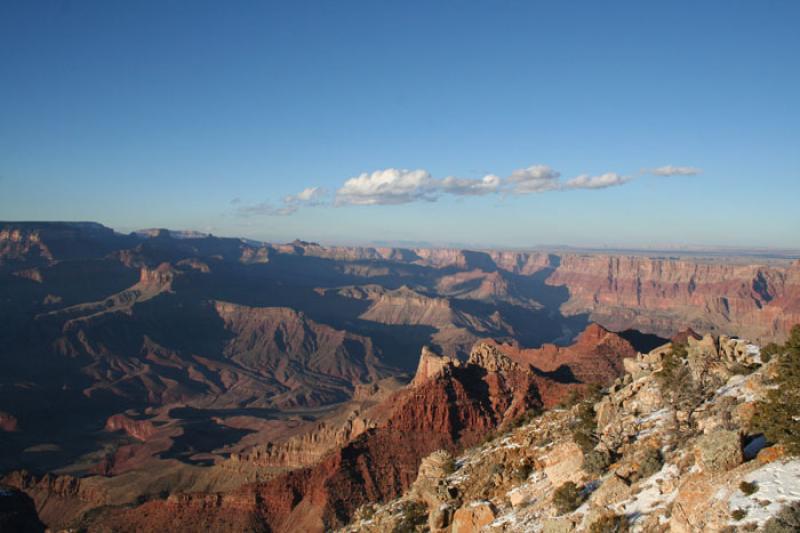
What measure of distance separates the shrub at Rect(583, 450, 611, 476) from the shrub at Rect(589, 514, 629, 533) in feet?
15.2

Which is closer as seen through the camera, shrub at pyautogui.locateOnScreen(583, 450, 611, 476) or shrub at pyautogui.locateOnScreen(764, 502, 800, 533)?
shrub at pyautogui.locateOnScreen(764, 502, 800, 533)

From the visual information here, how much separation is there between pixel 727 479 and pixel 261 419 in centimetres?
12752

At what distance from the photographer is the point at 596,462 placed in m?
23.3

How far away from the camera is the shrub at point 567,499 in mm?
20855

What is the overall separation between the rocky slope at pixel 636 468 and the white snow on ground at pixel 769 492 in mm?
30

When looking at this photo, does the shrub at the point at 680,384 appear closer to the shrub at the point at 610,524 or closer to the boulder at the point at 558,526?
the shrub at the point at 610,524

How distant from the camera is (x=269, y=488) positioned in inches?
2272

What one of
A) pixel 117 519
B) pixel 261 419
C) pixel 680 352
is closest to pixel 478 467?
pixel 680 352

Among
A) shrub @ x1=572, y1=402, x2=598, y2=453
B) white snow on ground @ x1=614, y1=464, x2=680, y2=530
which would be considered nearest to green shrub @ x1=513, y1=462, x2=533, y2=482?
shrub @ x1=572, y1=402, x2=598, y2=453

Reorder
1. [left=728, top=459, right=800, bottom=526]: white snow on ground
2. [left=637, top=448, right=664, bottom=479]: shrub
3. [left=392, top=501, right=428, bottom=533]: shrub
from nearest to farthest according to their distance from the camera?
[left=728, top=459, right=800, bottom=526]: white snow on ground, [left=637, top=448, right=664, bottom=479]: shrub, [left=392, top=501, right=428, bottom=533]: shrub

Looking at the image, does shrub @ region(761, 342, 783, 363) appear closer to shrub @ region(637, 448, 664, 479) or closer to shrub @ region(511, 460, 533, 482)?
shrub @ region(637, 448, 664, 479)

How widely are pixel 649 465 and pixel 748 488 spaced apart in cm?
461

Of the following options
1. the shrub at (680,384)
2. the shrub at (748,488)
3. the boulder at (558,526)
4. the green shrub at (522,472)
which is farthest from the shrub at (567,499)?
the shrub at (748,488)

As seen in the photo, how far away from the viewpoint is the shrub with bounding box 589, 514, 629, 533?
58.9 feet
